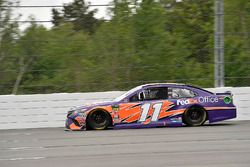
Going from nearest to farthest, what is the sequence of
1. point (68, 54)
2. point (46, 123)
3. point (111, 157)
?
point (111, 157)
point (46, 123)
point (68, 54)

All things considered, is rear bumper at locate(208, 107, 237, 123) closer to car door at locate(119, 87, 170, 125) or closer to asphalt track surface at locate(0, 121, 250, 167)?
asphalt track surface at locate(0, 121, 250, 167)

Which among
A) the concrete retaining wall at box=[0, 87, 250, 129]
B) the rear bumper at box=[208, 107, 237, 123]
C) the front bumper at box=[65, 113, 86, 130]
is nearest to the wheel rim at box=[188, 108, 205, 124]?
the rear bumper at box=[208, 107, 237, 123]

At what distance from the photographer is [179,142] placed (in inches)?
441

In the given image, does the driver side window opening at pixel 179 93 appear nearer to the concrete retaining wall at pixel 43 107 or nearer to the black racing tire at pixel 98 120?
the black racing tire at pixel 98 120

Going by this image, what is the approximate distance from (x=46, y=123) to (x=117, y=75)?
131 inches

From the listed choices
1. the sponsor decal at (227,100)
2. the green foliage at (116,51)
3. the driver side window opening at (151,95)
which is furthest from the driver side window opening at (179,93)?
the green foliage at (116,51)

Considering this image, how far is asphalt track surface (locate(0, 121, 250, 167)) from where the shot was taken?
8.64m

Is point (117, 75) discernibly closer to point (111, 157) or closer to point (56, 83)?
point (56, 83)

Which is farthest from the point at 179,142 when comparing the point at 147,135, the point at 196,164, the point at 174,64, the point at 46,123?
the point at 174,64

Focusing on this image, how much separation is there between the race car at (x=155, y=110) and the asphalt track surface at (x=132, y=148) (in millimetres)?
573

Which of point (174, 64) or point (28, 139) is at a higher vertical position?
point (174, 64)

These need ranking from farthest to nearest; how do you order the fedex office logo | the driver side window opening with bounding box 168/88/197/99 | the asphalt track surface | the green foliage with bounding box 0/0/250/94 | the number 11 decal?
1. the green foliage with bounding box 0/0/250/94
2. the driver side window opening with bounding box 168/88/197/99
3. the fedex office logo
4. the number 11 decal
5. the asphalt track surface

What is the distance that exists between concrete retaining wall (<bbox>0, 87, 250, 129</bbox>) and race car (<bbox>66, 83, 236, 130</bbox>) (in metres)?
2.20

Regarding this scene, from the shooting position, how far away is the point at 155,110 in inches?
594
